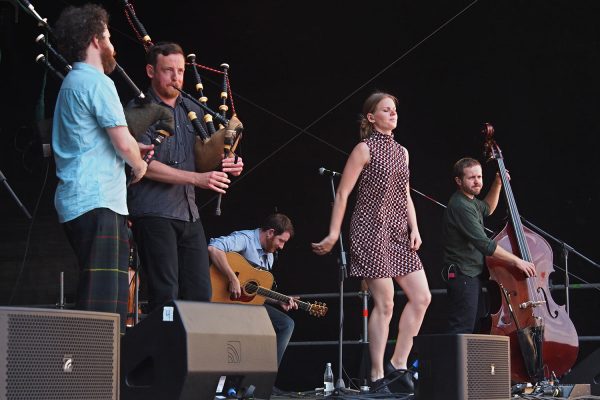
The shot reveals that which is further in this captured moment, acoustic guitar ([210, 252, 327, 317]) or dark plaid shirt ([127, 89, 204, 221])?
acoustic guitar ([210, 252, 327, 317])

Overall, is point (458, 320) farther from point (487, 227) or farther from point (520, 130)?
point (520, 130)

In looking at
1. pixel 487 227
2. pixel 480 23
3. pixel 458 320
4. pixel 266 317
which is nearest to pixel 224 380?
pixel 266 317

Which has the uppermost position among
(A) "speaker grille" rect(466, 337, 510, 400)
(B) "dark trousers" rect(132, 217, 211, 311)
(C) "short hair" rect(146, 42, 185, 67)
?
(C) "short hair" rect(146, 42, 185, 67)

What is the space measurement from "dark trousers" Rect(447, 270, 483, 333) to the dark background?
1.01 m

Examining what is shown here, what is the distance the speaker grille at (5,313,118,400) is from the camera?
2.46 metres

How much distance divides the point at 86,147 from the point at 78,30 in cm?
44

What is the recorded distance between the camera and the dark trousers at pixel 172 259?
12.5 ft

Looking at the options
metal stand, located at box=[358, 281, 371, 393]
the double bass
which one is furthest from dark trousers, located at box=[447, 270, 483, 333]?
metal stand, located at box=[358, 281, 371, 393]

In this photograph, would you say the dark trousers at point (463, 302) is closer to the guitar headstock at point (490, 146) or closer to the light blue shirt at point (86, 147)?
the guitar headstock at point (490, 146)

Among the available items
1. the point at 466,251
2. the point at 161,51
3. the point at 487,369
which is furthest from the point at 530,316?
the point at 161,51

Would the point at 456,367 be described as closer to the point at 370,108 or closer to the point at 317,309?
the point at 370,108

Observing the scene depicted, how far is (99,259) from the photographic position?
3.16m

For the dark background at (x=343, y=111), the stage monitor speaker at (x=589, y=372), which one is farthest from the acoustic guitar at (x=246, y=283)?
the stage monitor speaker at (x=589, y=372)

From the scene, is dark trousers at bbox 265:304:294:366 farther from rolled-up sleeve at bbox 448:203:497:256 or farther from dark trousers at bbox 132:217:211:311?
dark trousers at bbox 132:217:211:311
